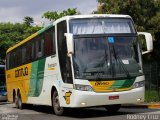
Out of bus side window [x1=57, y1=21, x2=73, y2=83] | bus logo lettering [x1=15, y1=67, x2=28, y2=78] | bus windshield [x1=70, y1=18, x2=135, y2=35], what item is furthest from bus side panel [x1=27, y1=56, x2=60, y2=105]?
bus windshield [x1=70, y1=18, x2=135, y2=35]

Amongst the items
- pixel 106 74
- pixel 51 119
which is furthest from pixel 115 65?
pixel 51 119

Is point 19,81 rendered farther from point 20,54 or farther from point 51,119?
point 51,119

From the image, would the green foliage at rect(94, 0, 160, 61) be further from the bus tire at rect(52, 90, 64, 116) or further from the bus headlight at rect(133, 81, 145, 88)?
the bus headlight at rect(133, 81, 145, 88)

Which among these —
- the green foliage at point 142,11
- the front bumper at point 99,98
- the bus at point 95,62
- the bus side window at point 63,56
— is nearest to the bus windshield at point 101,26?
the bus at point 95,62

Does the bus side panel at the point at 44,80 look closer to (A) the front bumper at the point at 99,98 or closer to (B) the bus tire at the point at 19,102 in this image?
(A) the front bumper at the point at 99,98

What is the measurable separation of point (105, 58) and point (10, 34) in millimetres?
46611

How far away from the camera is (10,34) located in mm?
61156

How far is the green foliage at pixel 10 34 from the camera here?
2272 inches

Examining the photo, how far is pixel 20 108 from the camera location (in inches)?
966

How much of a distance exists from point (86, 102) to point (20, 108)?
32.2ft

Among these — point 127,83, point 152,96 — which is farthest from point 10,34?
point 127,83

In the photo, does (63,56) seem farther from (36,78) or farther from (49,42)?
(36,78)

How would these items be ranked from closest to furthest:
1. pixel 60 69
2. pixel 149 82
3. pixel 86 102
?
pixel 86 102
pixel 60 69
pixel 149 82

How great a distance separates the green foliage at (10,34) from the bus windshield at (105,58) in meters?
40.3
